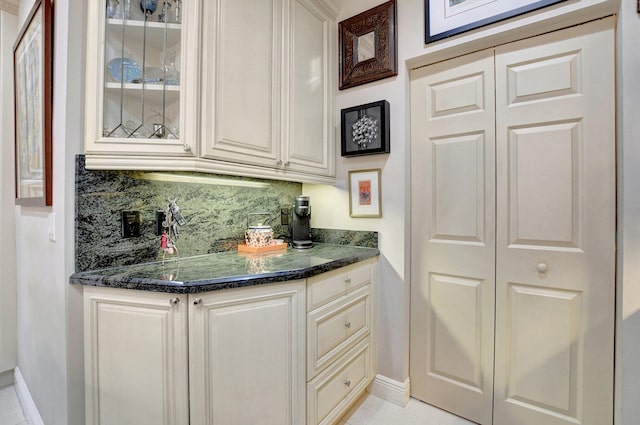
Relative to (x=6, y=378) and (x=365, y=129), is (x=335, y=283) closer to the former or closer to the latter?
(x=365, y=129)

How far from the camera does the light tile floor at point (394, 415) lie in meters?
1.63

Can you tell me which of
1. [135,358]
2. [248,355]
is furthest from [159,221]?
[248,355]

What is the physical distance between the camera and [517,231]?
1497mm

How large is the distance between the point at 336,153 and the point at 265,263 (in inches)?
39.1

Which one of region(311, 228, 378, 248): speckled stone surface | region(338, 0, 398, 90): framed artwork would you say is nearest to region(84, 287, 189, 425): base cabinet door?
region(311, 228, 378, 248): speckled stone surface

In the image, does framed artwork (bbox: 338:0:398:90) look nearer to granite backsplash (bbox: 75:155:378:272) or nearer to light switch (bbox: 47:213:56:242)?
granite backsplash (bbox: 75:155:378:272)

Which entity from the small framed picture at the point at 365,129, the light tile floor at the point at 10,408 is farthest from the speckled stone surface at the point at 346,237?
the light tile floor at the point at 10,408

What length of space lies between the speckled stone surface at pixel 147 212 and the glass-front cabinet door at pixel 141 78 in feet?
0.52

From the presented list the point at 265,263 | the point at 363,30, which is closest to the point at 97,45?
the point at 265,263

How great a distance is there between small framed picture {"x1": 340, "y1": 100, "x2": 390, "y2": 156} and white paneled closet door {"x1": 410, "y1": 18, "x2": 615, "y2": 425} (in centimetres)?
21

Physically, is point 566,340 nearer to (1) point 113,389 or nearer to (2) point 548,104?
(2) point 548,104

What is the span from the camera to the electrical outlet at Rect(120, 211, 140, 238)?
4.26ft

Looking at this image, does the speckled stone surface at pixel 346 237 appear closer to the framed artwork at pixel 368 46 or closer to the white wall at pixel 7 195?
the framed artwork at pixel 368 46

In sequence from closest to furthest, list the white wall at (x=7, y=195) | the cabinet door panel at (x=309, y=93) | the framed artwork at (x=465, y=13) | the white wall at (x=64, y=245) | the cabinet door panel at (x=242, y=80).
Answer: the white wall at (x=64, y=245)
the cabinet door panel at (x=242, y=80)
the framed artwork at (x=465, y=13)
the cabinet door panel at (x=309, y=93)
the white wall at (x=7, y=195)
